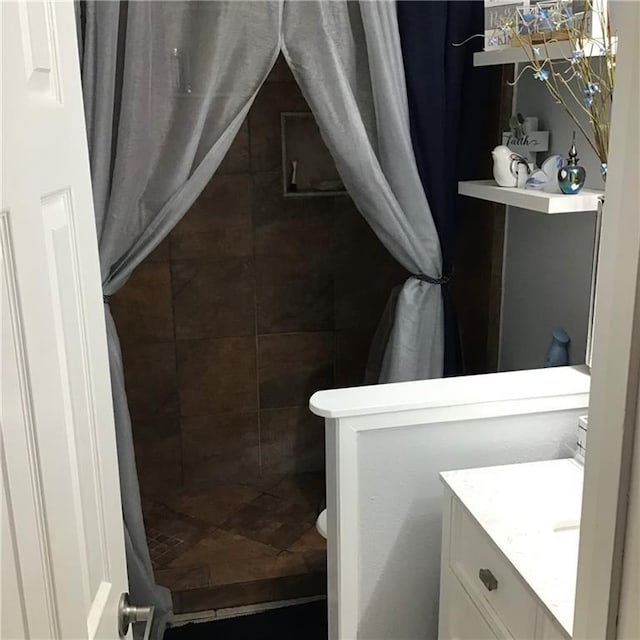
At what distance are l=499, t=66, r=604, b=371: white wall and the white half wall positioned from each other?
1.42 feet

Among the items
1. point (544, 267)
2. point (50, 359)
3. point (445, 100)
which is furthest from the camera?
point (544, 267)

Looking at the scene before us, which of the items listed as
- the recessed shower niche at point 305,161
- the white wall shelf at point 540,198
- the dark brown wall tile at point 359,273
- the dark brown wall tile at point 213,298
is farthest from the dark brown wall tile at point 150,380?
the white wall shelf at point 540,198

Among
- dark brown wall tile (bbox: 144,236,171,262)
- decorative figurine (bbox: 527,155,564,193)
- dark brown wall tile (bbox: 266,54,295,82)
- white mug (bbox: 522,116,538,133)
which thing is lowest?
dark brown wall tile (bbox: 144,236,171,262)

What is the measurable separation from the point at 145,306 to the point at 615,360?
2.44 meters

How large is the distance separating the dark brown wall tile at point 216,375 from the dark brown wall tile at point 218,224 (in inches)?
14.3

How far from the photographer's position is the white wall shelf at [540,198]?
1922mm

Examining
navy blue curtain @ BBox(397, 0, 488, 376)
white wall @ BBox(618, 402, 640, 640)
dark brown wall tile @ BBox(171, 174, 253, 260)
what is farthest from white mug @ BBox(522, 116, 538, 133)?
white wall @ BBox(618, 402, 640, 640)

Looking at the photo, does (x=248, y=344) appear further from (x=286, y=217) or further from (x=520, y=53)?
(x=520, y=53)

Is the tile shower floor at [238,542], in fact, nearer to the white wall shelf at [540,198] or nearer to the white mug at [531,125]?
the white wall shelf at [540,198]

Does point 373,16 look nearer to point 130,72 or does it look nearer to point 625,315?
point 130,72

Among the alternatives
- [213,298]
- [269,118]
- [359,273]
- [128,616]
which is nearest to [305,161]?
[269,118]

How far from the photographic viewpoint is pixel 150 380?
3.03 meters

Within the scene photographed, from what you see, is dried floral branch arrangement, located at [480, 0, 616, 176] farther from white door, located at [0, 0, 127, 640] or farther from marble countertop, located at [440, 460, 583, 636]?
white door, located at [0, 0, 127, 640]

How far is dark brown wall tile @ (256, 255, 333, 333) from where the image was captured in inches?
119
